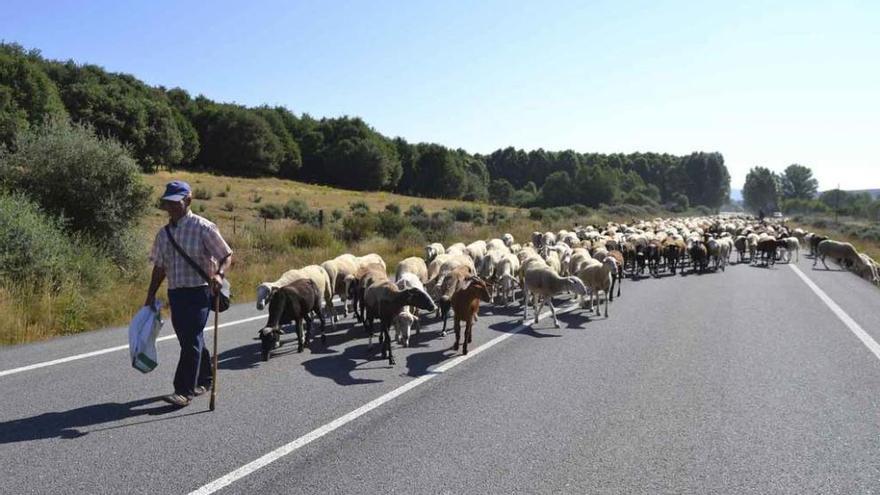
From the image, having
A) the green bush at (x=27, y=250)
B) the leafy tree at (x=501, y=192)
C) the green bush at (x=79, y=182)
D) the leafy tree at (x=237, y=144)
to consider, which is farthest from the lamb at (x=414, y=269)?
the leafy tree at (x=501, y=192)

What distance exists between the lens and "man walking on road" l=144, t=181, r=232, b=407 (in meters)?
5.75

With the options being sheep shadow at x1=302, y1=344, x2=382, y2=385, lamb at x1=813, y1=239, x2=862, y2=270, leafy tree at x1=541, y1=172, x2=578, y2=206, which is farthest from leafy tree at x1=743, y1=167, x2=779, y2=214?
sheep shadow at x1=302, y1=344, x2=382, y2=385

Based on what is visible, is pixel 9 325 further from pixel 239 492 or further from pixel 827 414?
pixel 827 414

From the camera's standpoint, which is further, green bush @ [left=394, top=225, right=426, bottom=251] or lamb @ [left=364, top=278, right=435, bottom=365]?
green bush @ [left=394, top=225, right=426, bottom=251]

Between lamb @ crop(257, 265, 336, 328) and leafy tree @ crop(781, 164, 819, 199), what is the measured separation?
18538 centimetres

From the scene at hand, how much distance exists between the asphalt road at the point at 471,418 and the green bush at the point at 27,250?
232 cm

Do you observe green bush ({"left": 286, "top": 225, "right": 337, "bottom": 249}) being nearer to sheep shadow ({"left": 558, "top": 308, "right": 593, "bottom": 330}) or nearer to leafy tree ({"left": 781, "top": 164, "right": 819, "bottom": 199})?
sheep shadow ({"left": 558, "top": 308, "right": 593, "bottom": 330})

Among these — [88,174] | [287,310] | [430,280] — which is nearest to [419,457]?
[287,310]

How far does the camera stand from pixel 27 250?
1033 cm

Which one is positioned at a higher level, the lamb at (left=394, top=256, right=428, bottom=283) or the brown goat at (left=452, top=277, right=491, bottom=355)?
the lamb at (left=394, top=256, right=428, bottom=283)

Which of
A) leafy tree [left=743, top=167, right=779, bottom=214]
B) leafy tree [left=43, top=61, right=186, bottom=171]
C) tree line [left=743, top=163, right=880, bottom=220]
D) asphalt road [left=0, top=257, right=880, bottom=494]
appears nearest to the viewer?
asphalt road [left=0, top=257, right=880, bottom=494]

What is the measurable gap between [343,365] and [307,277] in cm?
215

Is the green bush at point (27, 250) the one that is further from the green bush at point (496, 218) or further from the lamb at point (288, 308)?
the green bush at point (496, 218)

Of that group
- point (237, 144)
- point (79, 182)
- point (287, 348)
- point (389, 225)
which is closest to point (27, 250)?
point (79, 182)
